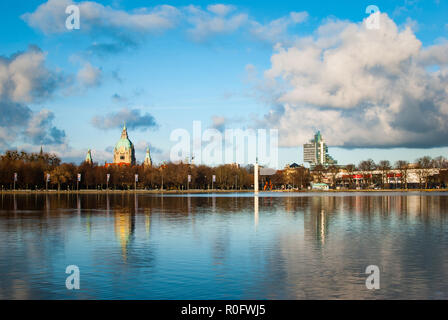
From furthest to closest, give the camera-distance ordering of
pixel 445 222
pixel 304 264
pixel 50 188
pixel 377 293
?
pixel 50 188, pixel 445 222, pixel 304 264, pixel 377 293

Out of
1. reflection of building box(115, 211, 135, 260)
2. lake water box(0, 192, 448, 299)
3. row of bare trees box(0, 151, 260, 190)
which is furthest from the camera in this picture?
row of bare trees box(0, 151, 260, 190)

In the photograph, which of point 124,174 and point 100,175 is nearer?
point 100,175

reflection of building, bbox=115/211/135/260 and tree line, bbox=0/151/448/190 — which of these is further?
tree line, bbox=0/151/448/190

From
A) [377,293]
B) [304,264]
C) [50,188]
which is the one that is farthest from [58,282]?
[50,188]

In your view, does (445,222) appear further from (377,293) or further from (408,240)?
(377,293)

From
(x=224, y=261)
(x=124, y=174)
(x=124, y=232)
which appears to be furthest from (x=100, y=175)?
(x=224, y=261)

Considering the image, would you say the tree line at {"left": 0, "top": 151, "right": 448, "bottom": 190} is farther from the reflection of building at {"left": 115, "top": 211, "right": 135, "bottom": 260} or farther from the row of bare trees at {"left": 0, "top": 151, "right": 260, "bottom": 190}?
the reflection of building at {"left": 115, "top": 211, "right": 135, "bottom": 260}

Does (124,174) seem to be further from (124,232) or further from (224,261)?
(224,261)

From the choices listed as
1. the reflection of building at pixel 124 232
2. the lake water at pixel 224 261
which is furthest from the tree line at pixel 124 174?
the lake water at pixel 224 261

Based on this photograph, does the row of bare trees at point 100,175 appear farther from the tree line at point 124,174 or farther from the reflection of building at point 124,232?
the reflection of building at point 124,232

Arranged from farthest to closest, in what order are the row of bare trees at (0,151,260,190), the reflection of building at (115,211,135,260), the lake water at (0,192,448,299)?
1. the row of bare trees at (0,151,260,190)
2. the reflection of building at (115,211,135,260)
3. the lake water at (0,192,448,299)

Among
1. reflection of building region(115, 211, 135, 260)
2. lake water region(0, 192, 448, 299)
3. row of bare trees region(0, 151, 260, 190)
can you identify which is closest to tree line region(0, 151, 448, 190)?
row of bare trees region(0, 151, 260, 190)
